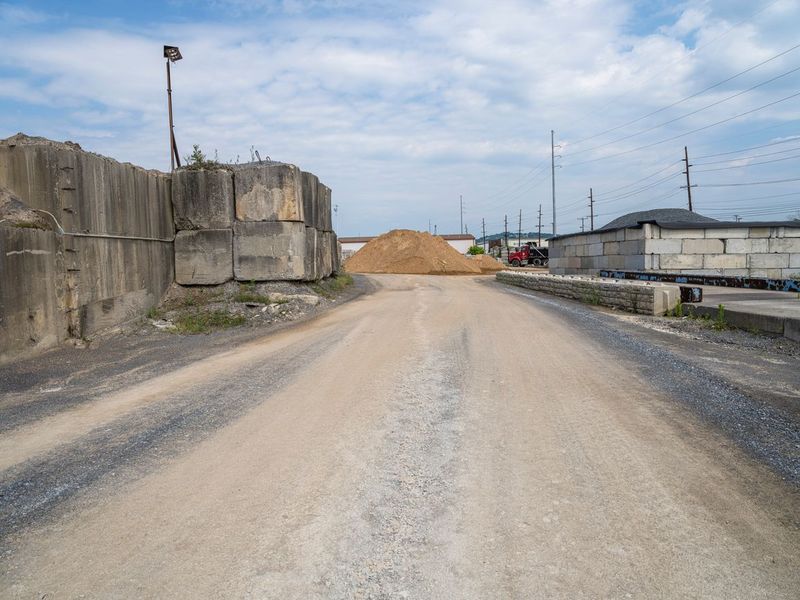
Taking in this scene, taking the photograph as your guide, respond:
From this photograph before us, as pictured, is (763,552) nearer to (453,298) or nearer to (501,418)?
(501,418)

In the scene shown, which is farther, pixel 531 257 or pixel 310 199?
pixel 531 257

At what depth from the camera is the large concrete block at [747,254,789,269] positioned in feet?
69.9

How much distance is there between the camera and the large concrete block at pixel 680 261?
20.7 meters

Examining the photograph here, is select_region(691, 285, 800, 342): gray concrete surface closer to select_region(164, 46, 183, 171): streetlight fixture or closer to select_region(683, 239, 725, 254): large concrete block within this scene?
select_region(683, 239, 725, 254): large concrete block

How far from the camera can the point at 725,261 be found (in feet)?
69.4

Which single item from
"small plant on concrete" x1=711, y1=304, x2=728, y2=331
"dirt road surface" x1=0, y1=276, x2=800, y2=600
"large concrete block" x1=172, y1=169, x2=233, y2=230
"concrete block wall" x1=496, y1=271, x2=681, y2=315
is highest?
"large concrete block" x1=172, y1=169, x2=233, y2=230

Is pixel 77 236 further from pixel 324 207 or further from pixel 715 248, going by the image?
pixel 715 248

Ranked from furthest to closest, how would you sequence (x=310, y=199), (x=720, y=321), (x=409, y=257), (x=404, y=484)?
(x=409, y=257)
(x=310, y=199)
(x=720, y=321)
(x=404, y=484)

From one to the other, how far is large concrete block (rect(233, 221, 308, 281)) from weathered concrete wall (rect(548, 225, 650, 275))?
13.6 m

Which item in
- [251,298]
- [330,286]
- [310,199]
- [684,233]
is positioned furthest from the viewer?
[684,233]

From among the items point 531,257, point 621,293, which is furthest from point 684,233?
point 531,257

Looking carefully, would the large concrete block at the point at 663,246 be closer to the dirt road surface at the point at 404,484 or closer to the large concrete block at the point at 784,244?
the large concrete block at the point at 784,244

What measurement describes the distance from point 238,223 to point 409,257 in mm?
26643

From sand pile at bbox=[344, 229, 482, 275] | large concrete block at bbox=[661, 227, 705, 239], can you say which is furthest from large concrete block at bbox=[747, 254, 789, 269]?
sand pile at bbox=[344, 229, 482, 275]
